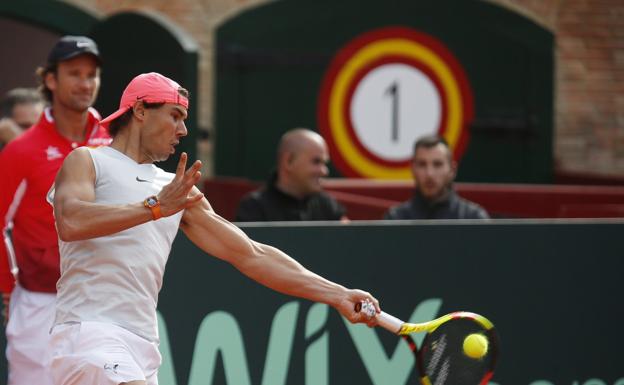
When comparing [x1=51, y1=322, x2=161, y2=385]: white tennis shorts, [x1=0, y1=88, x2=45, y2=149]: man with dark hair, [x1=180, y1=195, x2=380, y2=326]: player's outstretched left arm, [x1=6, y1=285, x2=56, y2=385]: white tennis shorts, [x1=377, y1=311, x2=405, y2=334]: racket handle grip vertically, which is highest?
[x1=0, y1=88, x2=45, y2=149]: man with dark hair

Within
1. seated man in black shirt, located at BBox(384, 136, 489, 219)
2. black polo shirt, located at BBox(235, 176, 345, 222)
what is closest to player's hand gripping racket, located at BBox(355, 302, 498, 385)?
black polo shirt, located at BBox(235, 176, 345, 222)

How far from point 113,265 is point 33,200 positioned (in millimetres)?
1413

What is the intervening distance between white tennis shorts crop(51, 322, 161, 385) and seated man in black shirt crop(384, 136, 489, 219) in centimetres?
357

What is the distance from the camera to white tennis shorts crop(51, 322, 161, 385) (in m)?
4.25

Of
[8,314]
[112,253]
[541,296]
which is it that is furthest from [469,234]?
[112,253]

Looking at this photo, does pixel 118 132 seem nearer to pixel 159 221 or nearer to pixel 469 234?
pixel 159 221

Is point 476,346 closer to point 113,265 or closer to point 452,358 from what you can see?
point 452,358

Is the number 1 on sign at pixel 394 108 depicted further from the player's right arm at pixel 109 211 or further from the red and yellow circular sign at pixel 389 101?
the player's right arm at pixel 109 211

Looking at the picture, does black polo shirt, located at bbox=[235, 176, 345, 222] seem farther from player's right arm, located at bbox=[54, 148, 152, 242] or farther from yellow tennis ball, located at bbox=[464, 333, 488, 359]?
player's right arm, located at bbox=[54, 148, 152, 242]

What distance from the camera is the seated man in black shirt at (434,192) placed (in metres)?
7.74

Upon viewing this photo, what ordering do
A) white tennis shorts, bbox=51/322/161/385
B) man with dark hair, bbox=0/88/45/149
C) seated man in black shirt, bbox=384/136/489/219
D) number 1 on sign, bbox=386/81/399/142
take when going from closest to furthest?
white tennis shorts, bbox=51/322/161/385 → seated man in black shirt, bbox=384/136/489/219 → man with dark hair, bbox=0/88/45/149 → number 1 on sign, bbox=386/81/399/142

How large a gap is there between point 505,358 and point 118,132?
2778 millimetres

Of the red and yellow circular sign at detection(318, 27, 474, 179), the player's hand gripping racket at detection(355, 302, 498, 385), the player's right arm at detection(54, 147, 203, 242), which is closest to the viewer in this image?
the player's right arm at detection(54, 147, 203, 242)

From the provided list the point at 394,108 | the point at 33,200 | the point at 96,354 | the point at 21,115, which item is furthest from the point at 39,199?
the point at 394,108
